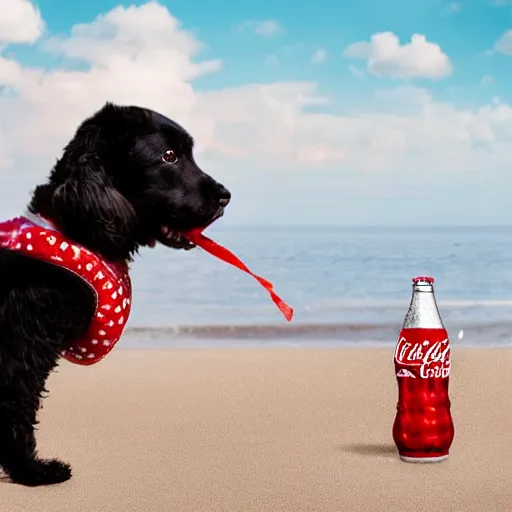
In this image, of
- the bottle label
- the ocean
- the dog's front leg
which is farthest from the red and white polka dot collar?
the ocean

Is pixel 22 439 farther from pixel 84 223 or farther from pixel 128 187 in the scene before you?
pixel 128 187

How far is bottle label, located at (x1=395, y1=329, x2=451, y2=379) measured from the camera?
3.63m

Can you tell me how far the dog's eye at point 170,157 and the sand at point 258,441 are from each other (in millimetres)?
1200

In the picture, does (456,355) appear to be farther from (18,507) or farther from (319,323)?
(18,507)

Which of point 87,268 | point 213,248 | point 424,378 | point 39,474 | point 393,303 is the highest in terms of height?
point 393,303

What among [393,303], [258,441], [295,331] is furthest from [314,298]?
[258,441]

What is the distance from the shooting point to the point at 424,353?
A: 3639mm

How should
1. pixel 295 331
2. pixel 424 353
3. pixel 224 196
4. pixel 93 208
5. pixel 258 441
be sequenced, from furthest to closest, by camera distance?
1. pixel 295 331
2. pixel 258 441
3. pixel 424 353
4. pixel 224 196
5. pixel 93 208

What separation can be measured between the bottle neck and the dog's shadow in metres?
0.56

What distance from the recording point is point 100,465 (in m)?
3.66

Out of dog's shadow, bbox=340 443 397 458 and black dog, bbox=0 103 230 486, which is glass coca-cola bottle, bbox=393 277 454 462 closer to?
dog's shadow, bbox=340 443 397 458

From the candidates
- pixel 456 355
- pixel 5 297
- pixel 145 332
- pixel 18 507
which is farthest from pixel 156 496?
pixel 145 332

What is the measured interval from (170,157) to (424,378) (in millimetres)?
1361

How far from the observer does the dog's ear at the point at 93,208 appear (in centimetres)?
316
